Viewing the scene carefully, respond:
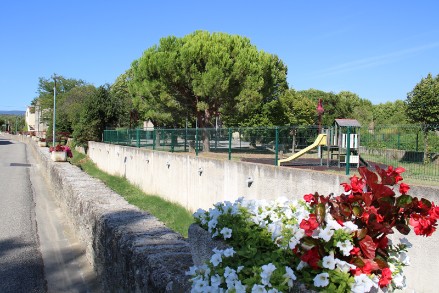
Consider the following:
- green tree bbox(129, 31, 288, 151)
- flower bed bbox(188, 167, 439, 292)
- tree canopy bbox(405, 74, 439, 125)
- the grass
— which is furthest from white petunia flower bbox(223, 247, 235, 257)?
green tree bbox(129, 31, 288, 151)

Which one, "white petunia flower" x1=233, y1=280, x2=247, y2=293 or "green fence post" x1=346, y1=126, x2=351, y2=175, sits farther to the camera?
"green fence post" x1=346, y1=126, x2=351, y2=175

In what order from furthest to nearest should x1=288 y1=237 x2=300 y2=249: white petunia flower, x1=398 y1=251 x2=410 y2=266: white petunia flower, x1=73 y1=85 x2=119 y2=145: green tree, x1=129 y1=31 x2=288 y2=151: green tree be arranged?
1. x1=73 y1=85 x2=119 y2=145: green tree
2. x1=129 y1=31 x2=288 y2=151: green tree
3. x1=398 y1=251 x2=410 y2=266: white petunia flower
4. x1=288 y1=237 x2=300 y2=249: white petunia flower

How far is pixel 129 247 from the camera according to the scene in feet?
13.9

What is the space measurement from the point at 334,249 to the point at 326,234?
10 cm

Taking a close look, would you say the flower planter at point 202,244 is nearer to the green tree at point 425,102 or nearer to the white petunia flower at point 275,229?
the white petunia flower at point 275,229

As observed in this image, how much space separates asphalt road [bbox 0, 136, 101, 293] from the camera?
6480mm

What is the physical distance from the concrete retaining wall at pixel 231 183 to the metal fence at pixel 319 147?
1.67 ft

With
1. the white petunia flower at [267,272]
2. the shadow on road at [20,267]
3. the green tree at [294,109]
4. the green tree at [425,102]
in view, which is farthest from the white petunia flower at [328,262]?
the green tree at [294,109]

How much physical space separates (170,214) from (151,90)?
15681mm

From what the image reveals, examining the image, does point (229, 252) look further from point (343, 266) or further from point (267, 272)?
point (343, 266)

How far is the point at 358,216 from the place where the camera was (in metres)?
2.34

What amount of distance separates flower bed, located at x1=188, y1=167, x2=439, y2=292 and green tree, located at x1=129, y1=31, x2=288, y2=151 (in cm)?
2303

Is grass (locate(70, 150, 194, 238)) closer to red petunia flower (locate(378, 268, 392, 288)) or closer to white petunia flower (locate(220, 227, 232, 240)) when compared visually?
white petunia flower (locate(220, 227, 232, 240))

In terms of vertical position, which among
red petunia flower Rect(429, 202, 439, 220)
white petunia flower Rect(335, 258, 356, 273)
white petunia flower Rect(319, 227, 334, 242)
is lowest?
white petunia flower Rect(335, 258, 356, 273)
